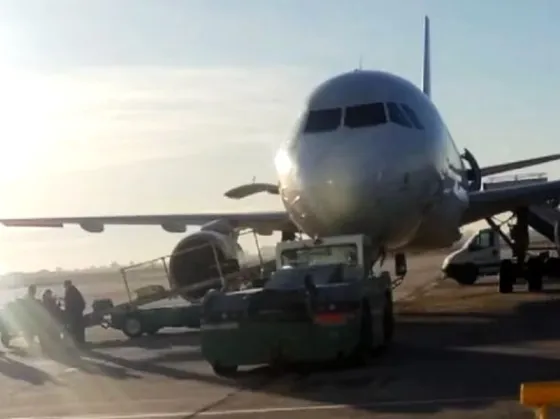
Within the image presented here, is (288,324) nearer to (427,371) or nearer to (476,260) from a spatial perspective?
(427,371)

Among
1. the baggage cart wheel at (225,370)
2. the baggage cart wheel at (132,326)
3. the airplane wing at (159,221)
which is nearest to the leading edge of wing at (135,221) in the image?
the airplane wing at (159,221)

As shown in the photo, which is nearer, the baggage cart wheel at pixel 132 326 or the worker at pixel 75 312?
the worker at pixel 75 312

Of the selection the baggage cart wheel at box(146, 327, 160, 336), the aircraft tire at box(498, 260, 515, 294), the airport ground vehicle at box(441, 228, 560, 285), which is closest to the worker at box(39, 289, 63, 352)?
the baggage cart wheel at box(146, 327, 160, 336)

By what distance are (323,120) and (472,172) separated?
30.9ft

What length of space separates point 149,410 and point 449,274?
30261 mm

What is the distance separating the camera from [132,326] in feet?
71.2

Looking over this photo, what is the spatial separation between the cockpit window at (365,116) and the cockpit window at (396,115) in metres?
0.15

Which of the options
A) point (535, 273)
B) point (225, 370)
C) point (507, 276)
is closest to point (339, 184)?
point (225, 370)

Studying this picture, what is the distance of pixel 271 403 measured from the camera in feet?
37.1

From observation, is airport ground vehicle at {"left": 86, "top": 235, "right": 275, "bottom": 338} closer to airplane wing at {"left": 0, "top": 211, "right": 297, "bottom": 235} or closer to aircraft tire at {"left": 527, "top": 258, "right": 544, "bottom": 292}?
airplane wing at {"left": 0, "top": 211, "right": 297, "bottom": 235}

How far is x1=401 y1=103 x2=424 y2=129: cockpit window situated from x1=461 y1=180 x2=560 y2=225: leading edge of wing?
5.55 metres

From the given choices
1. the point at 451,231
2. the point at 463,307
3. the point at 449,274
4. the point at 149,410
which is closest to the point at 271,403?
the point at 149,410

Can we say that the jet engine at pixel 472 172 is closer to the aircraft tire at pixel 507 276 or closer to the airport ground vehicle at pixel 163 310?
the aircraft tire at pixel 507 276

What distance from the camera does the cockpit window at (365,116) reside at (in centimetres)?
1794
